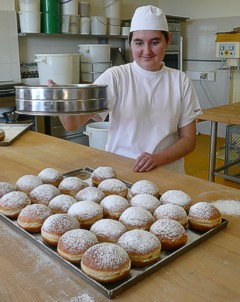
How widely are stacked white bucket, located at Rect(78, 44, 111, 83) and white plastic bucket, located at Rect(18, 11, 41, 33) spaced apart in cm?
54

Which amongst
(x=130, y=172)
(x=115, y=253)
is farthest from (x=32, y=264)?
(x=130, y=172)

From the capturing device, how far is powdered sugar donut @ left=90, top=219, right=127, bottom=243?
87cm

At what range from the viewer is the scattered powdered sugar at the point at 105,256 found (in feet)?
2.44

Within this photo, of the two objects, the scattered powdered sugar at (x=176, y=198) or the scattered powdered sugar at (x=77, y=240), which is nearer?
the scattered powdered sugar at (x=77, y=240)

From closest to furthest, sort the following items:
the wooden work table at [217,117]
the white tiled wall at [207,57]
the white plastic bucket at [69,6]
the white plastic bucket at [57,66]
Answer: the wooden work table at [217,117]
the white plastic bucket at [57,66]
the white plastic bucket at [69,6]
the white tiled wall at [207,57]

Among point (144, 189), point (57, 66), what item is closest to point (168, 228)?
point (144, 189)

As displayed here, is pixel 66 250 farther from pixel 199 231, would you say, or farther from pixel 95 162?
pixel 95 162

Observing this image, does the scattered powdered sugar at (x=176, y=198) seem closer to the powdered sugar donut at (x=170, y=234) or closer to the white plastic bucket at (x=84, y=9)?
the powdered sugar donut at (x=170, y=234)

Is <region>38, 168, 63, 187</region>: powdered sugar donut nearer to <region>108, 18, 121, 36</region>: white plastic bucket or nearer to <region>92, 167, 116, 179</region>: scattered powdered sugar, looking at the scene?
<region>92, 167, 116, 179</region>: scattered powdered sugar

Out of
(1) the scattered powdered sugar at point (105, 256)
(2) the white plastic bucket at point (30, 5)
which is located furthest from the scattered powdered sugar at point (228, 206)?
(2) the white plastic bucket at point (30, 5)

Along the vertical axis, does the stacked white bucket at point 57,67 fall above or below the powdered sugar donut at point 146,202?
above

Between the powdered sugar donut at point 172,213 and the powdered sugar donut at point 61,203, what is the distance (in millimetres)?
247

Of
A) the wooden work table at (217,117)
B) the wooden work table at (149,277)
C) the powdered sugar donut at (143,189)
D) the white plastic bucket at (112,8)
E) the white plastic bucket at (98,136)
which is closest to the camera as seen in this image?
the wooden work table at (149,277)

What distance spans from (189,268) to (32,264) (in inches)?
14.1
